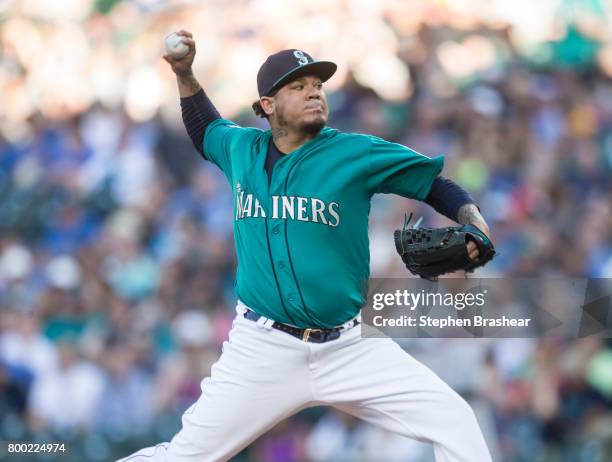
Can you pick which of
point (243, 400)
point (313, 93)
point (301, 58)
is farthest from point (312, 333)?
point (301, 58)

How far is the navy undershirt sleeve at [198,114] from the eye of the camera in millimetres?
4270

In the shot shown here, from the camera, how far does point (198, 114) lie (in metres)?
4.27

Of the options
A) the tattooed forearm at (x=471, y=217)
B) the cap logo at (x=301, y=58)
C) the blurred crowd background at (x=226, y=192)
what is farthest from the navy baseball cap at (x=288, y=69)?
the blurred crowd background at (x=226, y=192)

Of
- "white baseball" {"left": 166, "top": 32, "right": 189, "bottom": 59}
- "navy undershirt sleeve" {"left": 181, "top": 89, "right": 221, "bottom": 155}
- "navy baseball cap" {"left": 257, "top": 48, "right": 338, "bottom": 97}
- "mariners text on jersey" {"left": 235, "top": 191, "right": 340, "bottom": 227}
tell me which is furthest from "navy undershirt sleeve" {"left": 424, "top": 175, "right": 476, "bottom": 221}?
"white baseball" {"left": 166, "top": 32, "right": 189, "bottom": 59}

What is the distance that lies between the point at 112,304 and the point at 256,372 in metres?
3.79

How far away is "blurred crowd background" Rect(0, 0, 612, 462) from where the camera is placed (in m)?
6.39

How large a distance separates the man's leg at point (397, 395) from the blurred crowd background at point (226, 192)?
2662mm

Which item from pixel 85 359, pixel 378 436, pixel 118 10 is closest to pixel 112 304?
pixel 85 359

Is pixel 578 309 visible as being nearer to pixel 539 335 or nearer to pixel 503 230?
pixel 539 335

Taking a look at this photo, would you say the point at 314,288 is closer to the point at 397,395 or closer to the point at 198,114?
the point at 397,395

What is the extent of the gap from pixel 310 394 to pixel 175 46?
1.50 metres

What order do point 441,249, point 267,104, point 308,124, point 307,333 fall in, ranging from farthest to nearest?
point 267,104, point 308,124, point 307,333, point 441,249

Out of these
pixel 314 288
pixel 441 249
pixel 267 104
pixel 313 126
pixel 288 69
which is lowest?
pixel 314 288

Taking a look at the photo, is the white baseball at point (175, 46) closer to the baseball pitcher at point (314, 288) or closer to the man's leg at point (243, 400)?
the baseball pitcher at point (314, 288)
